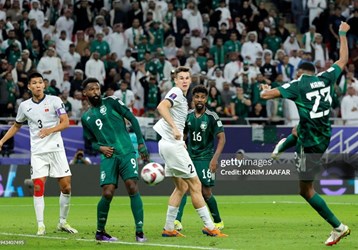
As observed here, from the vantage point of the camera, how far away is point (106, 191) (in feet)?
47.3

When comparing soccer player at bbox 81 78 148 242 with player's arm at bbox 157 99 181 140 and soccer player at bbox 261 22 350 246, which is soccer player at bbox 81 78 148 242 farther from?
soccer player at bbox 261 22 350 246

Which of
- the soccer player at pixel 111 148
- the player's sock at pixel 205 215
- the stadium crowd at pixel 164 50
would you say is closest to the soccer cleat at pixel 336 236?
the player's sock at pixel 205 215

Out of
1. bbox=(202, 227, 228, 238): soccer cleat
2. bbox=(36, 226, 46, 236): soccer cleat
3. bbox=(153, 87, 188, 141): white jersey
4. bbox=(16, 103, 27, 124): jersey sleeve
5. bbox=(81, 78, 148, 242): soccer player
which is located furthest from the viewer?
bbox=(16, 103, 27, 124): jersey sleeve

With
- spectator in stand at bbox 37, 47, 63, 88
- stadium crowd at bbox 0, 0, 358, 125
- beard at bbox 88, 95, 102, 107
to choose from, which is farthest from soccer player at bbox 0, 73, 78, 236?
spectator in stand at bbox 37, 47, 63, 88

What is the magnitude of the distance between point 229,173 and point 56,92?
629 cm

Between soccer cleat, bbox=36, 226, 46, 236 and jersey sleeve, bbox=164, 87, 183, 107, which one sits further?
soccer cleat, bbox=36, 226, 46, 236

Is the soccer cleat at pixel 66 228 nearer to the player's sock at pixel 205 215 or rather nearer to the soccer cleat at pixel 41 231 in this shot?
the soccer cleat at pixel 41 231

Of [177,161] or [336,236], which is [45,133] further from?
[336,236]

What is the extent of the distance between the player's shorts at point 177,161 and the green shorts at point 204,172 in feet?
5.08

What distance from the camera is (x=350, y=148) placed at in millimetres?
28672

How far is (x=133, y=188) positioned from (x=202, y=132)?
8.96ft

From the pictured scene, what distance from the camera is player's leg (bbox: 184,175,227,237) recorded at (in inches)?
587

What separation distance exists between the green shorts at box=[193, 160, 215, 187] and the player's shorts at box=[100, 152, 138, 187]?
2.20 metres

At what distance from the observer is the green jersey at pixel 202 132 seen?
16703 millimetres
